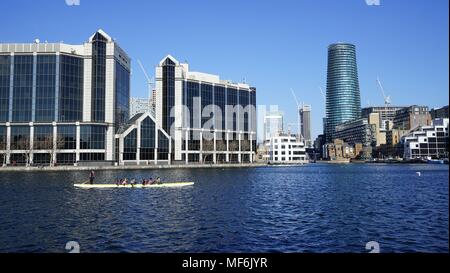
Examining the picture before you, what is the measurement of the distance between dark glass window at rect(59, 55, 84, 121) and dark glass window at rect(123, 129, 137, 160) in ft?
71.1

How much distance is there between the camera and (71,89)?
540 feet

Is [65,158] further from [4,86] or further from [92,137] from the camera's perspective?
[4,86]

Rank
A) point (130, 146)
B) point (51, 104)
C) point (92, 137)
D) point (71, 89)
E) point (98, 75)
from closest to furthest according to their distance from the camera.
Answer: point (51, 104)
point (92, 137)
point (71, 89)
point (98, 75)
point (130, 146)

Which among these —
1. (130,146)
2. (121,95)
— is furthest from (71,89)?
(130,146)

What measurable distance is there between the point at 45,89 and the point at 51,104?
658 centimetres

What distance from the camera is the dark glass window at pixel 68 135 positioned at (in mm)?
160750

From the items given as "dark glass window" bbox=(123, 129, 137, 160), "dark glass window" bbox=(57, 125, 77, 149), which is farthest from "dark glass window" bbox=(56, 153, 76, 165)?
"dark glass window" bbox=(123, 129, 137, 160)

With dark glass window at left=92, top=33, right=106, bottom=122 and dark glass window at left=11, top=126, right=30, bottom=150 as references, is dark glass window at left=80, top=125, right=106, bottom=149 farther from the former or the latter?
dark glass window at left=11, top=126, right=30, bottom=150

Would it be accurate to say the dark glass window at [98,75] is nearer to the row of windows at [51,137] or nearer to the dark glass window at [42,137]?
the row of windows at [51,137]
